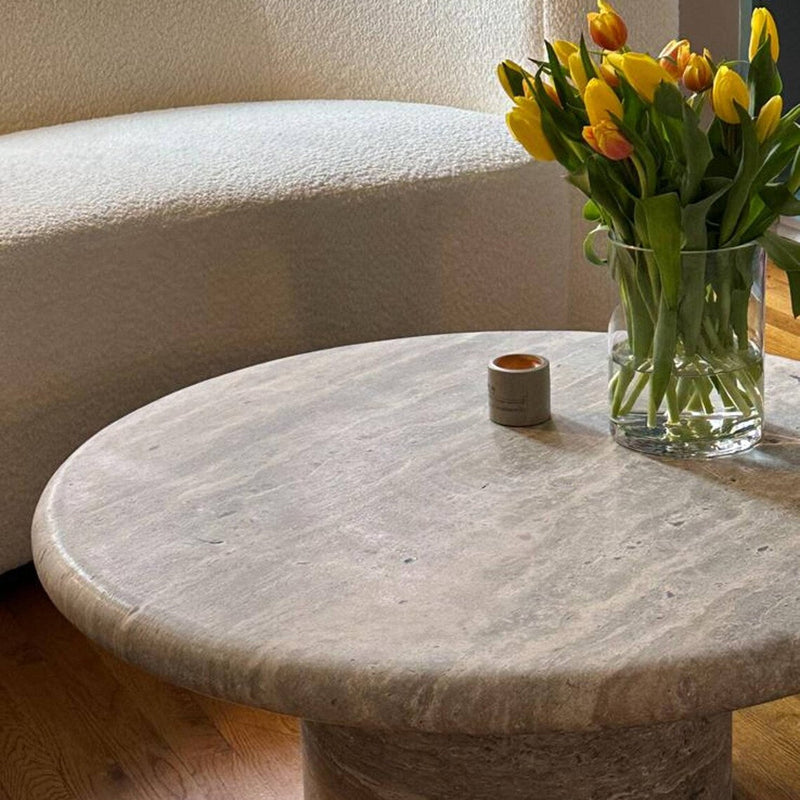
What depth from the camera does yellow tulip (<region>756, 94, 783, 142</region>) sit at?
0.91 m

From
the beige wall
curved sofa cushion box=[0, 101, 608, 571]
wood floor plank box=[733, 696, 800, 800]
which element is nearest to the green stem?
wood floor plank box=[733, 696, 800, 800]

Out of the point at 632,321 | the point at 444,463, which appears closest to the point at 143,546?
the point at 444,463

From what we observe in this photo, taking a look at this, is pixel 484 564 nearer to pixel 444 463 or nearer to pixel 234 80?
pixel 444 463

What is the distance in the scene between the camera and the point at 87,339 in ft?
4.87

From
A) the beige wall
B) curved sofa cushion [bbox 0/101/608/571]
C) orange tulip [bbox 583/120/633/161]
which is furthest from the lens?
the beige wall

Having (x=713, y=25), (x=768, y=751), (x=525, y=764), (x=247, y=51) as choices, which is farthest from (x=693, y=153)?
(x=713, y=25)

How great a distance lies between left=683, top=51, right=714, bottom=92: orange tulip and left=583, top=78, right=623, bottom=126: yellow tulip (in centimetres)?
8

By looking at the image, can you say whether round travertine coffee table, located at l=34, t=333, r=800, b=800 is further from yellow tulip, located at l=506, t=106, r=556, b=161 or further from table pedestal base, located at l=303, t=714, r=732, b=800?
yellow tulip, located at l=506, t=106, r=556, b=161

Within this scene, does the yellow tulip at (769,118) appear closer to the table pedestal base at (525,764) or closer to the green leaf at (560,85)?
the green leaf at (560,85)

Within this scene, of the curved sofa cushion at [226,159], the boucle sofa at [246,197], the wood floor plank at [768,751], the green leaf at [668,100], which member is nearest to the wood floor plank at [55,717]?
the boucle sofa at [246,197]

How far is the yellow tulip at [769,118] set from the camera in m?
0.91

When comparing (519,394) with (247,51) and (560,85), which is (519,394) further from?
(247,51)

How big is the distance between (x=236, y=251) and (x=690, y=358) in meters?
0.73

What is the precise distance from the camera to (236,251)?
61.6 inches
